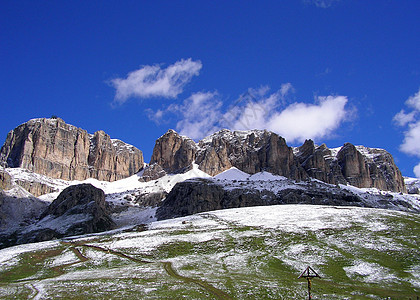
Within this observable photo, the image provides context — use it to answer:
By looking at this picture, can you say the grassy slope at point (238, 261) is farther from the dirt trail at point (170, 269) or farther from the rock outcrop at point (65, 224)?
the rock outcrop at point (65, 224)

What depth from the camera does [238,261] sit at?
2803 inches

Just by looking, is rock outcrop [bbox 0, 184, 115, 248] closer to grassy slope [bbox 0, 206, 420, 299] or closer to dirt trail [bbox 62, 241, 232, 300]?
grassy slope [bbox 0, 206, 420, 299]

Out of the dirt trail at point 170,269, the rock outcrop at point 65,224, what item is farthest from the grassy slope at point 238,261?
the rock outcrop at point 65,224

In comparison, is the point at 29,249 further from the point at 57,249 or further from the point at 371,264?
the point at 371,264

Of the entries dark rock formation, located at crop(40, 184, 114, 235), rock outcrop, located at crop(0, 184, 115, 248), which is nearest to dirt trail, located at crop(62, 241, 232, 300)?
rock outcrop, located at crop(0, 184, 115, 248)

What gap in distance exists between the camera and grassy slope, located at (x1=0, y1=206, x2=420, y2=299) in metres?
47.4

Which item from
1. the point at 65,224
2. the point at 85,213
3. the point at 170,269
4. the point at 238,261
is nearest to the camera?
the point at 170,269

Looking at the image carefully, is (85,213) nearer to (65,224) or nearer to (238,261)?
(65,224)

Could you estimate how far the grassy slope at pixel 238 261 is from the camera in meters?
47.4

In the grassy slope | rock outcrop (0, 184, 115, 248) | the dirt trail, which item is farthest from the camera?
rock outcrop (0, 184, 115, 248)

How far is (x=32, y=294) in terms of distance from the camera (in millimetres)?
45156

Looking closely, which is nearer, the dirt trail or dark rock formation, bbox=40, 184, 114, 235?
the dirt trail

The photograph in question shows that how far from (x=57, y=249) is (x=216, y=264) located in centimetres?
4948

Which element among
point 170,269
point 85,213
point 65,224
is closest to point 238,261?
point 170,269
